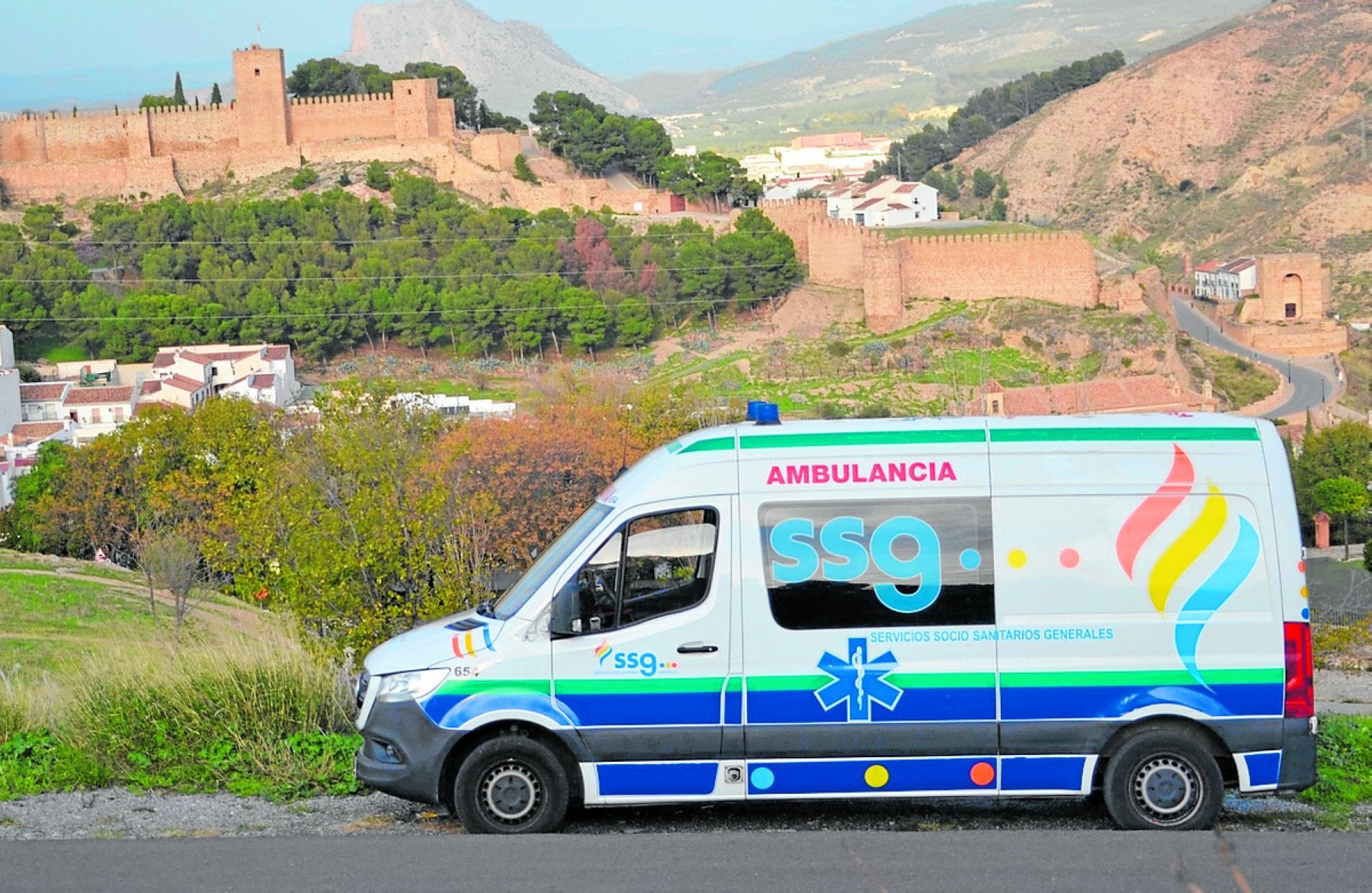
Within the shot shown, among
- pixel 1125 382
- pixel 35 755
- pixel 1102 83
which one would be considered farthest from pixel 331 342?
pixel 1102 83

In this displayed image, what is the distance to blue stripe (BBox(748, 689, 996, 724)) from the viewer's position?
19.6 feet

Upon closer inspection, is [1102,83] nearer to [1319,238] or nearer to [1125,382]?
[1319,238]

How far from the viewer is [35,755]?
6.89 meters

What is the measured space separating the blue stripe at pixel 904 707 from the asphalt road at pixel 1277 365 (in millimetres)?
41089

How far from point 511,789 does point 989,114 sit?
104 meters

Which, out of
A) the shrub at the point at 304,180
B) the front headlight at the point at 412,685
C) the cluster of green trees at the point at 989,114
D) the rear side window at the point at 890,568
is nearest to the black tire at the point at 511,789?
the front headlight at the point at 412,685

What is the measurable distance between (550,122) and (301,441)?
52.3 m

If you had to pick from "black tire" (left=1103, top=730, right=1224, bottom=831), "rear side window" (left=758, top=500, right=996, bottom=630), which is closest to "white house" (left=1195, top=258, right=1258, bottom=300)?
"black tire" (left=1103, top=730, right=1224, bottom=831)

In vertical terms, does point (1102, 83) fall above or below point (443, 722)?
above

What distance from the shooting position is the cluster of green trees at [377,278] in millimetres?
52219

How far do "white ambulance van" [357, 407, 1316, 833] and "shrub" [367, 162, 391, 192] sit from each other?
58143 millimetres

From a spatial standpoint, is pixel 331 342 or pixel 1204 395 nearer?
pixel 1204 395

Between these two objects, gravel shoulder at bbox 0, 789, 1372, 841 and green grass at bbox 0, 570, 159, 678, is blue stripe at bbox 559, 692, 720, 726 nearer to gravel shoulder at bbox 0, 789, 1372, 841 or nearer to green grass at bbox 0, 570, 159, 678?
gravel shoulder at bbox 0, 789, 1372, 841

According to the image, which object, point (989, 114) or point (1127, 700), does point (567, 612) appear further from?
point (989, 114)
